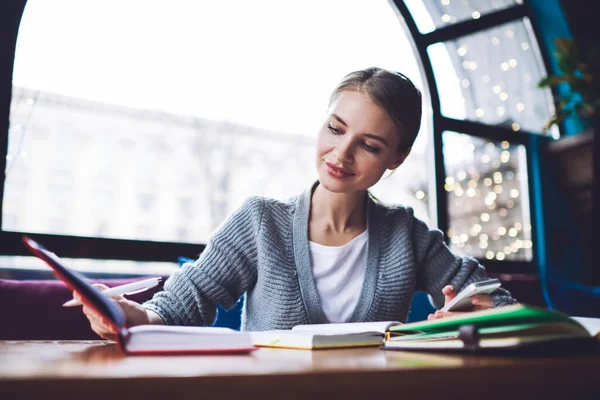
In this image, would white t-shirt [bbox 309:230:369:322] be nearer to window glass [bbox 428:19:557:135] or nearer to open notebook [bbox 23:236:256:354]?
open notebook [bbox 23:236:256:354]

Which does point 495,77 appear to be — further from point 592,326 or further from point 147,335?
point 147,335

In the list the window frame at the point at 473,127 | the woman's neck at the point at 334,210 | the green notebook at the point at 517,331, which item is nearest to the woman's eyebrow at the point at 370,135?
the woman's neck at the point at 334,210

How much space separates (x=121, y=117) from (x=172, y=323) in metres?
1.53

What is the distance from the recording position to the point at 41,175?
83.5 inches

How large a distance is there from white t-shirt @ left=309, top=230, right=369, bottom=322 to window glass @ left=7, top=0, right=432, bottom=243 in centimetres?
90

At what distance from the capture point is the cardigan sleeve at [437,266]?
1438mm

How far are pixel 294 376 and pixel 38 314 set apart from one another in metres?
1.30

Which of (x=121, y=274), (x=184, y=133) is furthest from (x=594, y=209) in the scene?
(x=121, y=274)

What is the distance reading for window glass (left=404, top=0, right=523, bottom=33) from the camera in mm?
3105


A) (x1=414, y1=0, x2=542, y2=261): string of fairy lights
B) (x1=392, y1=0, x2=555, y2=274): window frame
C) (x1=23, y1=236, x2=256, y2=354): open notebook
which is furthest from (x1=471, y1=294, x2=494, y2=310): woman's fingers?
(x1=414, y1=0, x2=542, y2=261): string of fairy lights

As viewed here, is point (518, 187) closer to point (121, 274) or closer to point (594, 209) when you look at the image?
point (594, 209)

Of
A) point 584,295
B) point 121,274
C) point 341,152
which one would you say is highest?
point 341,152

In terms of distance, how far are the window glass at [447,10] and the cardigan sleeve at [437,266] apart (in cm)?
198

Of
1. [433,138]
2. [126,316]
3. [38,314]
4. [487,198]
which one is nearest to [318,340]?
[126,316]
